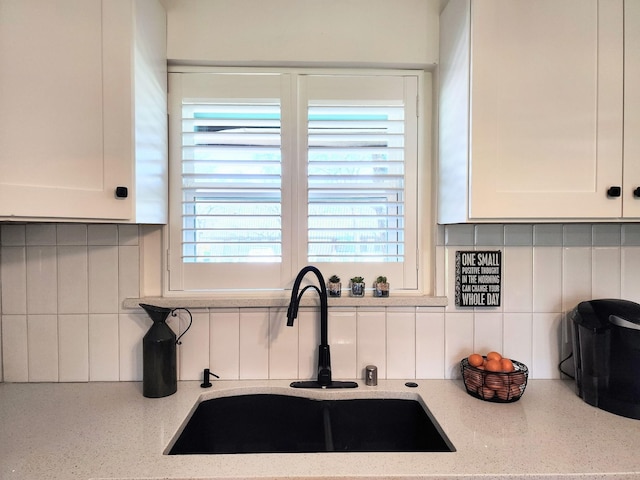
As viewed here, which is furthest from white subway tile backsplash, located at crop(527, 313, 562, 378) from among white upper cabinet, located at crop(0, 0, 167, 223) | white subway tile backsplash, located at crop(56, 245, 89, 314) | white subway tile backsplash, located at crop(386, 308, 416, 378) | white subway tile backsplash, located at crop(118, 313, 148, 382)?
white subway tile backsplash, located at crop(56, 245, 89, 314)

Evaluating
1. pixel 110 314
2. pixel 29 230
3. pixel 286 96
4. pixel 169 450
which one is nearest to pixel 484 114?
pixel 286 96

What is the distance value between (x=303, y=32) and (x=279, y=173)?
1.72 feet

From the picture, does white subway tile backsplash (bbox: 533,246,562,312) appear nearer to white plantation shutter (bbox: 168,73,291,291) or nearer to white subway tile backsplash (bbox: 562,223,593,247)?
white subway tile backsplash (bbox: 562,223,593,247)

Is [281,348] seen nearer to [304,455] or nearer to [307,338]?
[307,338]

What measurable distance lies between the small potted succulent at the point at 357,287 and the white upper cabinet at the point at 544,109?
18.7 inches

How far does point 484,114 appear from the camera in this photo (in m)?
1.14

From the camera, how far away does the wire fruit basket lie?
1.22 m

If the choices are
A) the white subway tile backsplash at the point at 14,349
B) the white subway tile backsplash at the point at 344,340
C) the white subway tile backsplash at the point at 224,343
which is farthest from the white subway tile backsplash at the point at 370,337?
the white subway tile backsplash at the point at 14,349

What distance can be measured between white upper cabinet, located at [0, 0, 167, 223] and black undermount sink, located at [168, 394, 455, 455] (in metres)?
0.73

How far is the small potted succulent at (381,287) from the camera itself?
1.43 metres

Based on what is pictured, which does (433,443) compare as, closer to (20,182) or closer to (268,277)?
(268,277)

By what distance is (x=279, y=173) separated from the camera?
145cm

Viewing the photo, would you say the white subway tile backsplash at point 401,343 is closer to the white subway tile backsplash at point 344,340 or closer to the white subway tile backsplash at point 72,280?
the white subway tile backsplash at point 344,340

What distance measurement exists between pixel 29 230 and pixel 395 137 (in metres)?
1.42
